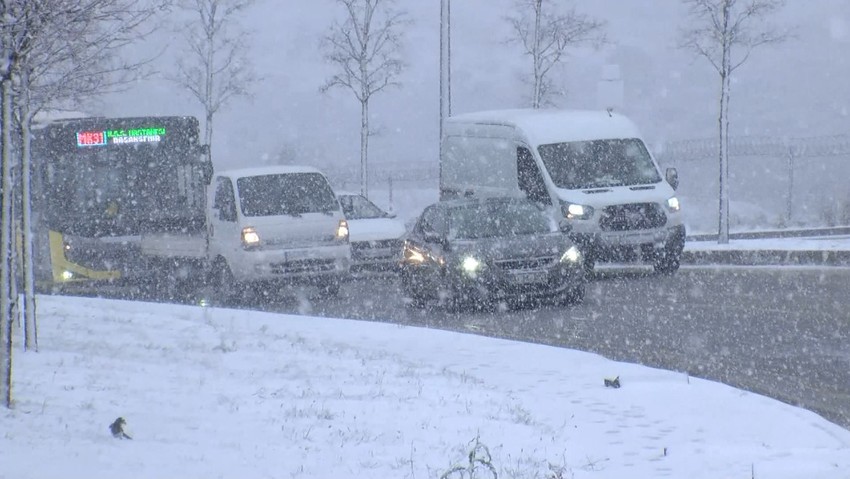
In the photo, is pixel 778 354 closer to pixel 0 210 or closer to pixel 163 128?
pixel 0 210

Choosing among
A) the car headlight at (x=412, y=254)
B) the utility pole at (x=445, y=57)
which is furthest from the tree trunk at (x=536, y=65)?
the car headlight at (x=412, y=254)

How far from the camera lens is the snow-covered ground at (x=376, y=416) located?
296 inches

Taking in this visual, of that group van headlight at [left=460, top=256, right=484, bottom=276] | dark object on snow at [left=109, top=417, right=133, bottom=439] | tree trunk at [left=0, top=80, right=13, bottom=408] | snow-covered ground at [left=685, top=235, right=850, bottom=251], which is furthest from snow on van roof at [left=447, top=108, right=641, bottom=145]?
dark object on snow at [left=109, top=417, right=133, bottom=439]

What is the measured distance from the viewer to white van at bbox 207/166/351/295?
63.9 ft

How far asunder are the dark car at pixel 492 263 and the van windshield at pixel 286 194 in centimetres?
236

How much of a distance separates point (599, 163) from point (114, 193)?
7886mm

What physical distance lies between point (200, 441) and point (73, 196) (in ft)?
49.1

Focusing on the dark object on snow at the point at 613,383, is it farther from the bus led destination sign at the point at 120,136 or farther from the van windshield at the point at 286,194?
the bus led destination sign at the point at 120,136

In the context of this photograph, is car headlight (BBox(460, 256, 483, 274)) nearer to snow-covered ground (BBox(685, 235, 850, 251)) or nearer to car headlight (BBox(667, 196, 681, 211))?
car headlight (BBox(667, 196, 681, 211))

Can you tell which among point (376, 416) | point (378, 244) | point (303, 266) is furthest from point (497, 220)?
point (376, 416)

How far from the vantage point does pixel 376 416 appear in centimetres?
904

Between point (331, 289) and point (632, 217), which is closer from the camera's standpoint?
point (331, 289)

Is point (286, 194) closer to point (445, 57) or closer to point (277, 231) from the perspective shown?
point (277, 231)

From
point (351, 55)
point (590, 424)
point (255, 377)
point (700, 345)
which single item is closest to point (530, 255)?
point (700, 345)
